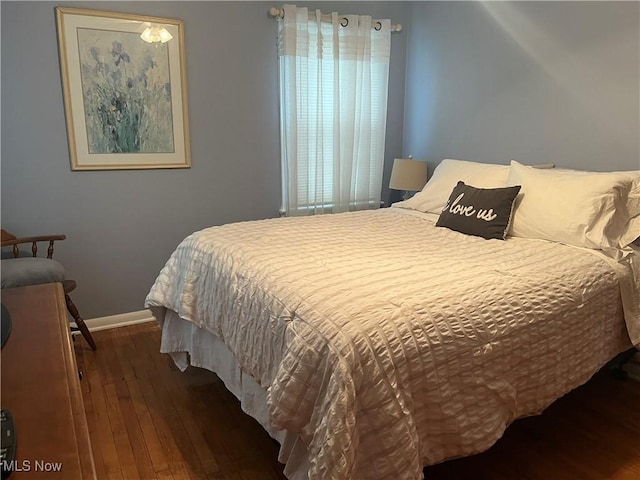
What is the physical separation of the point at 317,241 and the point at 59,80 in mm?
1860

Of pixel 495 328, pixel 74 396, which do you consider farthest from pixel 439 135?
pixel 74 396

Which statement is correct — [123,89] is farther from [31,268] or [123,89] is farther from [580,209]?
[580,209]

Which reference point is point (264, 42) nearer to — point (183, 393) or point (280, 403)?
point (183, 393)

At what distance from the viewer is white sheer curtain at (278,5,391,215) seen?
3262 millimetres

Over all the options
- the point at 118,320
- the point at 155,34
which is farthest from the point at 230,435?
the point at 155,34

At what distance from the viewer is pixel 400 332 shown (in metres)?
1.29

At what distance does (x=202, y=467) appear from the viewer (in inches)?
69.7

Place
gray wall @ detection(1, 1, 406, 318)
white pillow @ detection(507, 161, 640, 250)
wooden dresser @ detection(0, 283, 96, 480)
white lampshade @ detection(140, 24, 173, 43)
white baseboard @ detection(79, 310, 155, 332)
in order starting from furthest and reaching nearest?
white baseboard @ detection(79, 310, 155, 332) < white lampshade @ detection(140, 24, 173, 43) < gray wall @ detection(1, 1, 406, 318) < white pillow @ detection(507, 161, 640, 250) < wooden dresser @ detection(0, 283, 96, 480)

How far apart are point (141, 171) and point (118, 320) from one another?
3.31ft

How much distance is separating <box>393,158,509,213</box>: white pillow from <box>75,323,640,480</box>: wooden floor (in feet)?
3.94

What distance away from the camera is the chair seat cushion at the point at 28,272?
7.39 feet

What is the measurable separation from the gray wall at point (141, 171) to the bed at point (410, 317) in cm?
86

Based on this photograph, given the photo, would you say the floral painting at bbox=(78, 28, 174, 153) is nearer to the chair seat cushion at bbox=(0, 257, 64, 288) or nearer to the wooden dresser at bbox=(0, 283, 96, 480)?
the chair seat cushion at bbox=(0, 257, 64, 288)

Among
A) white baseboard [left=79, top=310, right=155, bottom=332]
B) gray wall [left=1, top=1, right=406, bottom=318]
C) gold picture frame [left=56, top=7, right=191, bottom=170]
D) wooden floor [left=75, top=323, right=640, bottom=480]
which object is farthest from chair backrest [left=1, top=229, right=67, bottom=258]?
wooden floor [left=75, top=323, right=640, bottom=480]
